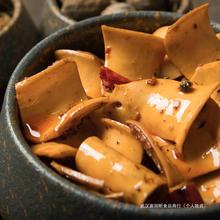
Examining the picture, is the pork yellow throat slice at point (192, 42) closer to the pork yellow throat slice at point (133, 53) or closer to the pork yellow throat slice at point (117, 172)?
the pork yellow throat slice at point (133, 53)

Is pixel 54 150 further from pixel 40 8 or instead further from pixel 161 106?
pixel 40 8

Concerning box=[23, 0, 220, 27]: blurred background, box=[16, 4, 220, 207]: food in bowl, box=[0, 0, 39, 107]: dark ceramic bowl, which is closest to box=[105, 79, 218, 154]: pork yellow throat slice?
box=[16, 4, 220, 207]: food in bowl

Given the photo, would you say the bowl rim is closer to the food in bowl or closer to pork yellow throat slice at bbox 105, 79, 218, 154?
the food in bowl

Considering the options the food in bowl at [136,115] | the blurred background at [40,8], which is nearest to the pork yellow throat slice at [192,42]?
the food in bowl at [136,115]

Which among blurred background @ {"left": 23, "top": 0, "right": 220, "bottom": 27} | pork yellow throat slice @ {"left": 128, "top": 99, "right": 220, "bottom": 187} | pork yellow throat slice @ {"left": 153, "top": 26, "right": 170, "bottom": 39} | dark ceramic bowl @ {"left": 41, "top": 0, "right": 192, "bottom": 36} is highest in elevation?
pork yellow throat slice @ {"left": 153, "top": 26, "right": 170, "bottom": 39}

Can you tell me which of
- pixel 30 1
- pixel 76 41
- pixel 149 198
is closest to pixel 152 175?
pixel 149 198

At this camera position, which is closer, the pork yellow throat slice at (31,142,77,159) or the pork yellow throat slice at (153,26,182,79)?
the pork yellow throat slice at (31,142,77,159)
